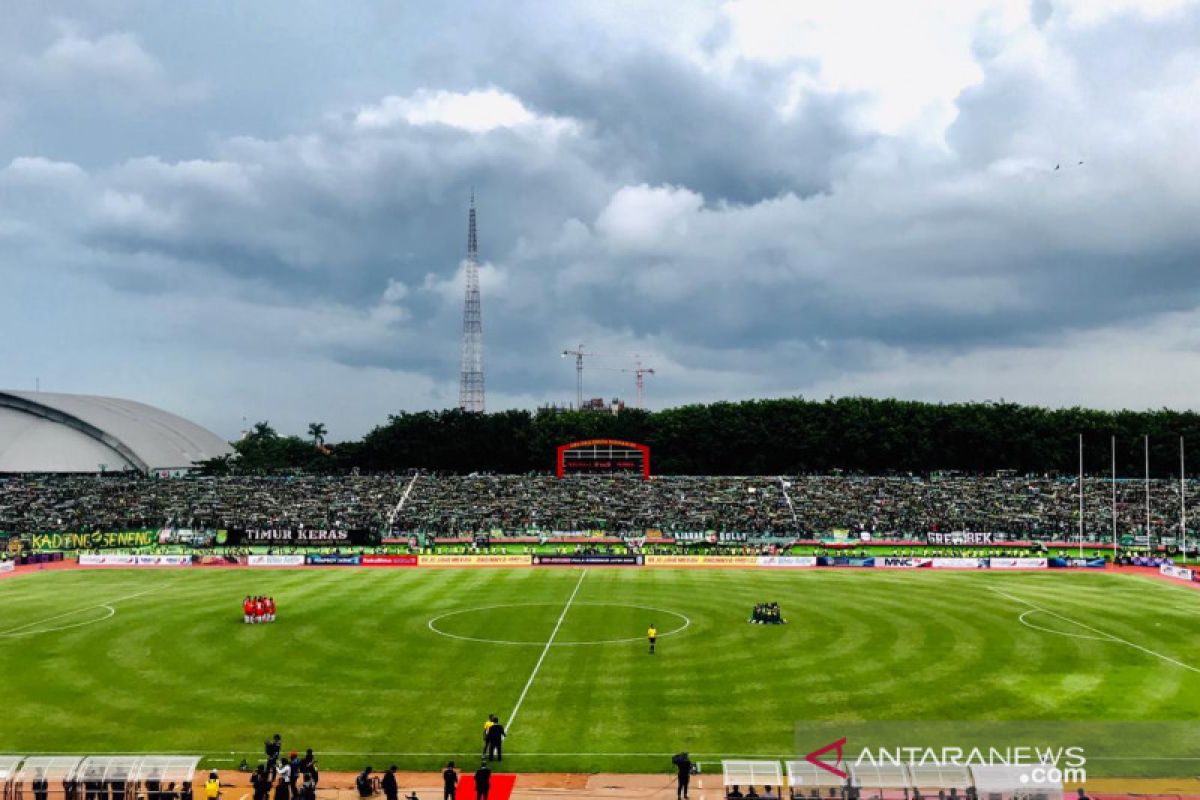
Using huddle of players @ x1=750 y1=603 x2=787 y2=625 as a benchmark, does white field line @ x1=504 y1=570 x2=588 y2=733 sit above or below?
below

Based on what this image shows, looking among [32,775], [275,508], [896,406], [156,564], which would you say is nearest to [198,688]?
[32,775]

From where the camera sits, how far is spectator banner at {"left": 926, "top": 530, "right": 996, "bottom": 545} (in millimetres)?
96812

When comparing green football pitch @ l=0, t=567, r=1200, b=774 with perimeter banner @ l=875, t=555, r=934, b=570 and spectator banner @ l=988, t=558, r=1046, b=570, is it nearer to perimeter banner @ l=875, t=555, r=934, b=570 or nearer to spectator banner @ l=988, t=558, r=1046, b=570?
spectator banner @ l=988, t=558, r=1046, b=570

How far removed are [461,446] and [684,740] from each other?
405 feet

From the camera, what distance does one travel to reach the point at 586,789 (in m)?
26.6

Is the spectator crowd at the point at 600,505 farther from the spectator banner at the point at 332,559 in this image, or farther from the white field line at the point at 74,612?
the white field line at the point at 74,612

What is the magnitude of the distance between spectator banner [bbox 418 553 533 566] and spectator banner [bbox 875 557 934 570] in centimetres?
3198

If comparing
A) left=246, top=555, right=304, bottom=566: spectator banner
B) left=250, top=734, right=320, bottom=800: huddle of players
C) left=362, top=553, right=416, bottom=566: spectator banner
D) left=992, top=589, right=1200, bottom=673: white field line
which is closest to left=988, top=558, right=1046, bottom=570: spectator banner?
left=992, top=589, right=1200, bottom=673: white field line

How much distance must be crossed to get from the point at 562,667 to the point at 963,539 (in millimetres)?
69507

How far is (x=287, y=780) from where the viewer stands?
85.7 ft

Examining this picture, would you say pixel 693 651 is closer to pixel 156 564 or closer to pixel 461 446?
pixel 156 564

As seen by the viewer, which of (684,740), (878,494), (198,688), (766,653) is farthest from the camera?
(878,494)

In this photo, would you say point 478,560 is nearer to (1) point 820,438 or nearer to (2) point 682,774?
(2) point 682,774

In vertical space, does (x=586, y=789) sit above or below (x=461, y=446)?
below
